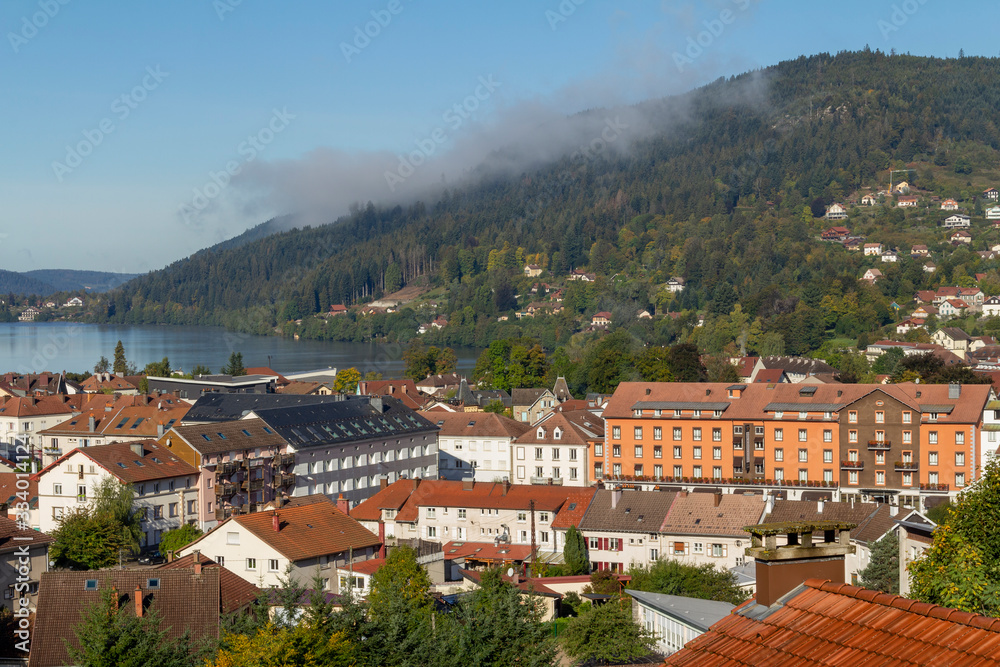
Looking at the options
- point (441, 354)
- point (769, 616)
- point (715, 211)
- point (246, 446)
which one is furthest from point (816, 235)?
point (769, 616)

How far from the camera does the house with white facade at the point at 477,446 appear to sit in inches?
1825

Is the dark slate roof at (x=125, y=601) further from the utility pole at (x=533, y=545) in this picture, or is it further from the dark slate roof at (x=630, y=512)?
the dark slate roof at (x=630, y=512)

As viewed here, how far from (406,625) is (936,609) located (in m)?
10.8

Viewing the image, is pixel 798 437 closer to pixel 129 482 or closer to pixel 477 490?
pixel 477 490

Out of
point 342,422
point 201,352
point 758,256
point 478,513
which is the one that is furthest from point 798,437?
point 201,352

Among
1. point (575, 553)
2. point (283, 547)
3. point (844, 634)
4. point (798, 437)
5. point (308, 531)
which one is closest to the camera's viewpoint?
point (844, 634)

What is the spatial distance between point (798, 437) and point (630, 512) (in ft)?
36.9

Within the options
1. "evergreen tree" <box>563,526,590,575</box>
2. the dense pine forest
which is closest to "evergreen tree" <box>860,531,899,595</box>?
"evergreen tree" <box>563,526,590,575</box>

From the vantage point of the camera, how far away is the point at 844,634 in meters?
4.26

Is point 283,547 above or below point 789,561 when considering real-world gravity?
below

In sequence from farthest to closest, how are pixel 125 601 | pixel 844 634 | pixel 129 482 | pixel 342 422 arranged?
1. pixel 342 422
2. pixel 129 482
3. pixel 125 601
4. pixel 844 634

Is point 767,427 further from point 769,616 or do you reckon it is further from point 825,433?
point 769,616

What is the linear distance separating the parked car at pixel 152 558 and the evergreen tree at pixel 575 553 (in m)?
11.7

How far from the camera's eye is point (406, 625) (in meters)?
14.1
